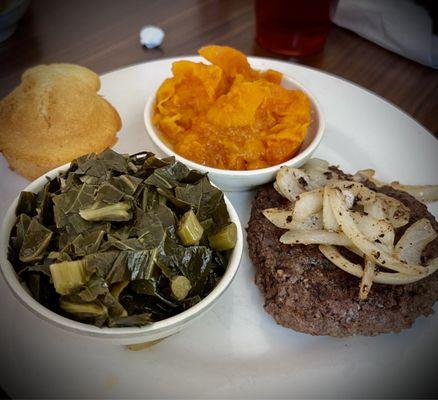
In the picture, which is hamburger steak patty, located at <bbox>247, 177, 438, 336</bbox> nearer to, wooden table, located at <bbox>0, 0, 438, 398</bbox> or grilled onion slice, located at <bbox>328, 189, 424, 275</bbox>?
grilled onion slice, located at <bbox>328, 189, 424, 275</bbox>

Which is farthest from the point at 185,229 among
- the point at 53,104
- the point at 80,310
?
the point at 53,104

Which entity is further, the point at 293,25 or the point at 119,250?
the point at 293,25

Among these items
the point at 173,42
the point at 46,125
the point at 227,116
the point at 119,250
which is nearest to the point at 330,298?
the point at 119,250

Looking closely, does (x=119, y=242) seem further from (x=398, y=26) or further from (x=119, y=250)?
(x=398, y=26)

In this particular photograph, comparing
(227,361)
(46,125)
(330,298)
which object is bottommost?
(227,361)

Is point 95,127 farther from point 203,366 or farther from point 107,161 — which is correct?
point 203,366

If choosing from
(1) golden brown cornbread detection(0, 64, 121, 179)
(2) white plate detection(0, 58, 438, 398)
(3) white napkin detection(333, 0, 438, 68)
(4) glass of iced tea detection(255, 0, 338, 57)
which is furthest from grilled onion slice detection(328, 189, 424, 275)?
(3) white napkin detection(333, 0, 438, 68)

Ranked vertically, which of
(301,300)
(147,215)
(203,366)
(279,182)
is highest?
(147,215)
